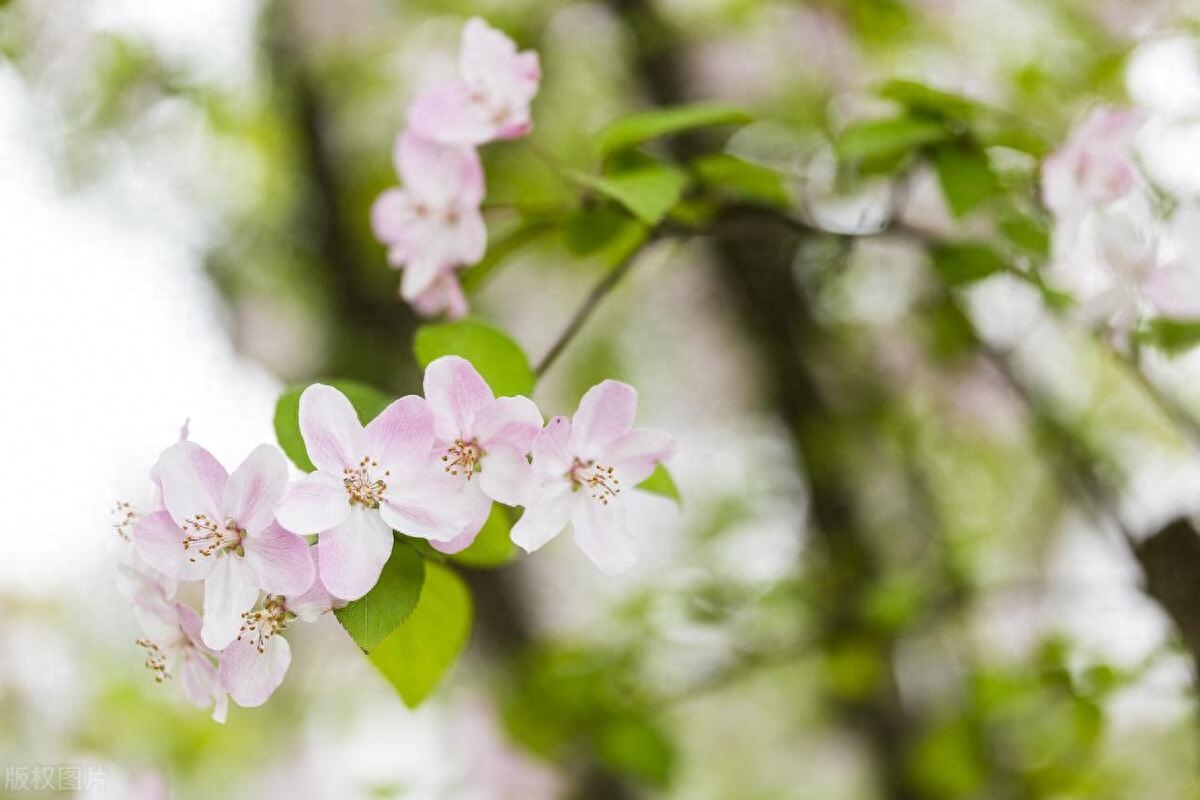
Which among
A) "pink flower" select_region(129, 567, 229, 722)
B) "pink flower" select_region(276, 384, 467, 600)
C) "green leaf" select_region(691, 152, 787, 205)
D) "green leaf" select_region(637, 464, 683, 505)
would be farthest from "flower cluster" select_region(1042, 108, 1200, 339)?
"pink flower" select_region(129, 567, 229, 722)

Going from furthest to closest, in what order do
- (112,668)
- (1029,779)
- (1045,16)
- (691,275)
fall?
(112,668) < (691,275) < (1045,16) < (1029,779)

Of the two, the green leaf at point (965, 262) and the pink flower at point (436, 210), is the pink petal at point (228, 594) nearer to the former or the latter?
→ the pink flower at point (436, 210)

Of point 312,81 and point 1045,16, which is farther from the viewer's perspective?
point 312,81

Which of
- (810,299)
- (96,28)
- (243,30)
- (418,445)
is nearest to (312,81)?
Answer: (243,30)

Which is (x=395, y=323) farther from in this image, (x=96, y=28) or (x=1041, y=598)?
Result: (x=1041, y=598)

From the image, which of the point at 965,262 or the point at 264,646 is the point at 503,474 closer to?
the point at 264,646

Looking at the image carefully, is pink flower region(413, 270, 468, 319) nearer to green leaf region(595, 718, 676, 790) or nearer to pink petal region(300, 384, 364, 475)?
pink petal region(300, 384, 364, 475)

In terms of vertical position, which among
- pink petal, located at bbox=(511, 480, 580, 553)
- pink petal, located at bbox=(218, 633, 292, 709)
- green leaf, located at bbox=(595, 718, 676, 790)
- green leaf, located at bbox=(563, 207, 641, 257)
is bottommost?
green leaf, located at bbox=(595, 718, 676, 790)
